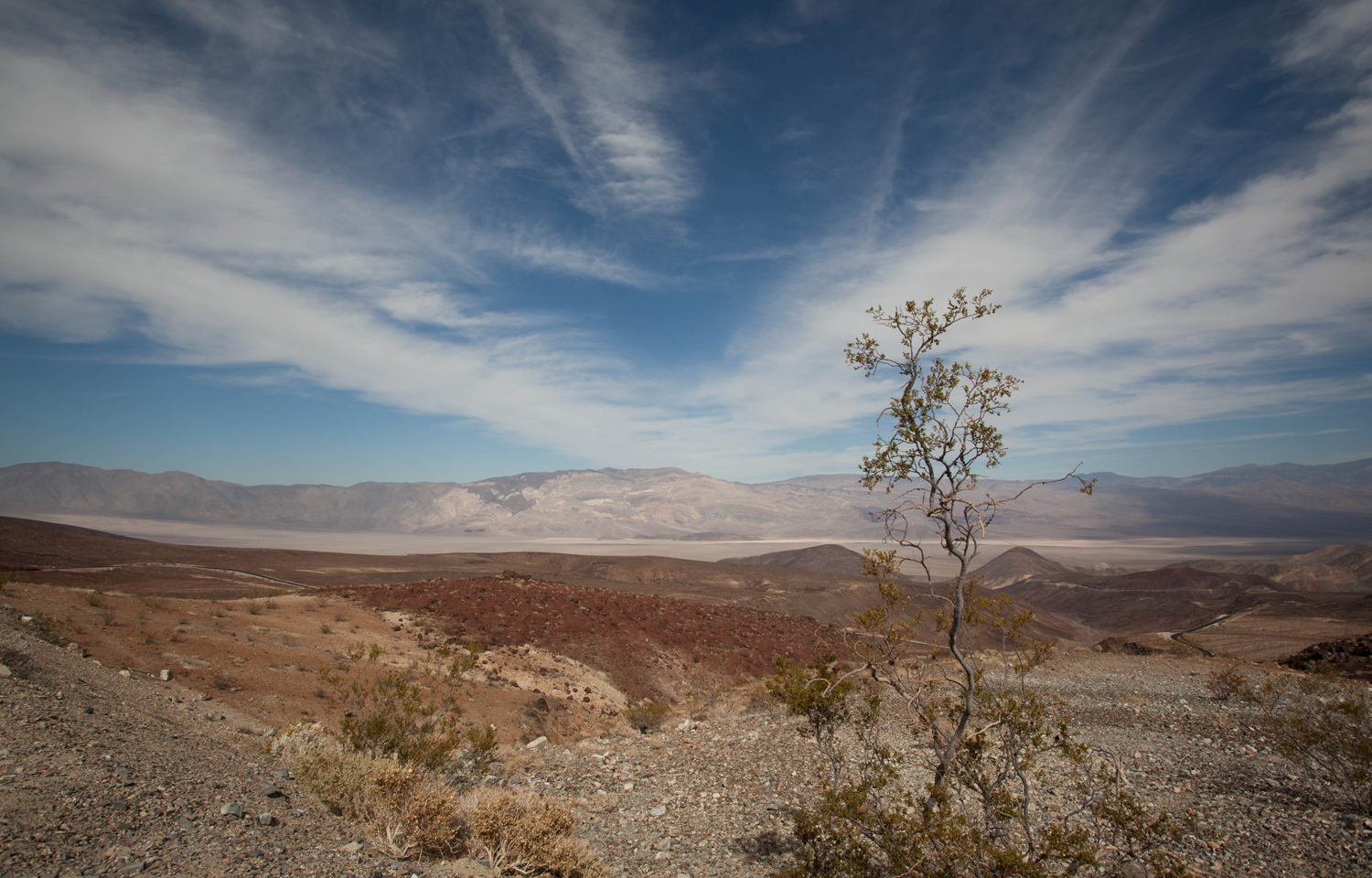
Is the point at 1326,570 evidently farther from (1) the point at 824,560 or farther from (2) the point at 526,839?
(2) the point at 526,839

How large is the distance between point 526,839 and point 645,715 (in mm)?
9738

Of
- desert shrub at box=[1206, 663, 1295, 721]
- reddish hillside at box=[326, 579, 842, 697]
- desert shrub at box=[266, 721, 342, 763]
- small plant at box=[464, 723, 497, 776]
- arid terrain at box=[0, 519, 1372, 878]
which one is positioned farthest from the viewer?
reddish hillside at box=[326, 579, 842, 697]

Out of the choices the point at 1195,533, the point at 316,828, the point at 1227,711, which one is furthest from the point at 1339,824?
the point at 1195,533

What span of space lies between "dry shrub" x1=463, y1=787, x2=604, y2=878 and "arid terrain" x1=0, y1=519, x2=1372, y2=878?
0.44m

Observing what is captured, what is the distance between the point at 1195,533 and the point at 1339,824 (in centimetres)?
25763

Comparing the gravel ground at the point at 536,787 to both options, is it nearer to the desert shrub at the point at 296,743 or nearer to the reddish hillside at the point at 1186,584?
the desert shrub at the point at 296,743

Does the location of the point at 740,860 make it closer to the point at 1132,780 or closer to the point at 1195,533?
the point at 1132,780

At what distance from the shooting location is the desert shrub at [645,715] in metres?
14.8

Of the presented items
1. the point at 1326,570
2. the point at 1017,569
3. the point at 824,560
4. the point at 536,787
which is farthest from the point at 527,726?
the point at 1326,570

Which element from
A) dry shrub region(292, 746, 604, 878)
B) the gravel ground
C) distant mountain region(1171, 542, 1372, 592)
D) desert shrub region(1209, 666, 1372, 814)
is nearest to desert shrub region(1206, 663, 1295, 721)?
desert shrub region(1209, 666, 1372, 814)

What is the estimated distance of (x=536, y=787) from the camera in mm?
9781

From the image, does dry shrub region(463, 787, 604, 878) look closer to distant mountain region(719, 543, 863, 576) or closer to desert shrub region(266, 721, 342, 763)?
desert shrub region(266, 721, 342, 763)

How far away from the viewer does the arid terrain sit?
5.38 metres

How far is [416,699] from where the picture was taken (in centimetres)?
813
